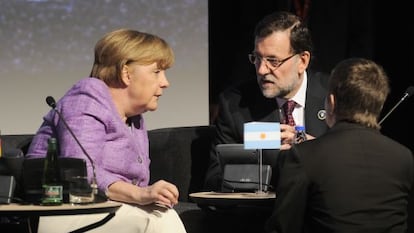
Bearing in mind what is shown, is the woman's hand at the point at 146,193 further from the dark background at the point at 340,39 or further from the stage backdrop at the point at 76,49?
the dark background at the point at 340,39

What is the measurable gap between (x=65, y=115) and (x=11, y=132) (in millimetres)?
2058

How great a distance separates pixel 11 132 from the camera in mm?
5199

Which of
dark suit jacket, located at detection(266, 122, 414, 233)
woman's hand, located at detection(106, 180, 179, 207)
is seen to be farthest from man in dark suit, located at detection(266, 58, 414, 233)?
woman's hand, located at detection(106, 180, 179, 207)

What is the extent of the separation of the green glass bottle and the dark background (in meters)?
2.84

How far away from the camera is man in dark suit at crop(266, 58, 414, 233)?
2.83 metres

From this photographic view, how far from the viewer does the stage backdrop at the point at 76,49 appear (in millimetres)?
5223

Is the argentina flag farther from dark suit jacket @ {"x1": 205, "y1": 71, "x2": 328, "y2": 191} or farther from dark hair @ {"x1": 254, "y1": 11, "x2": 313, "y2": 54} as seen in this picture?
dark hair @ {"x1": 254, "y1": 11, "x2": 313, "y2": 54}

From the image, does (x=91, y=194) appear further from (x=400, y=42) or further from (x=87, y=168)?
(x=400, y=42)

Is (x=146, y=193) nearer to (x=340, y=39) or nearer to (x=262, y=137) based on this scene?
(x=262, y=137)

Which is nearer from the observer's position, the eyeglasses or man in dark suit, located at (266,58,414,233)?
man in dark suit, located at (266,58,414,233)

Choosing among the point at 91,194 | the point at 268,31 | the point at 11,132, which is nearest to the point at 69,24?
the point at 11,132

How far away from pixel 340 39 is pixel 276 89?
6.63 ft

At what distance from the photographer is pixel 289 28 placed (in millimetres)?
3949

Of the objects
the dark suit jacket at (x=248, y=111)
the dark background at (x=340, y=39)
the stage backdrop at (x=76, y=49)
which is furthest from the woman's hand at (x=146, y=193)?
the dark background at (x=340, y=39)
